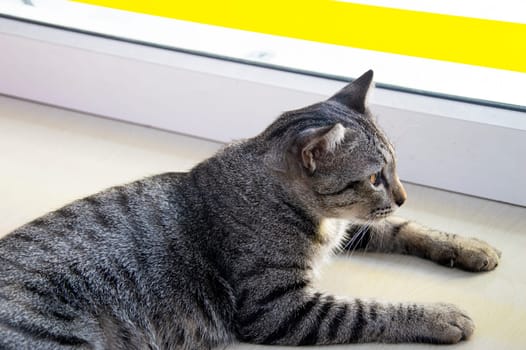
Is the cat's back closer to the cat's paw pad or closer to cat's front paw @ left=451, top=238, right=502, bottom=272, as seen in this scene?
the cat's paw pad

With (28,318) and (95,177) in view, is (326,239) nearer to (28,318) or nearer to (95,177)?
(28,318)

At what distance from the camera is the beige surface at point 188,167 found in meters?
1.52

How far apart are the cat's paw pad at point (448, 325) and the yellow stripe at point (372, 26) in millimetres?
783

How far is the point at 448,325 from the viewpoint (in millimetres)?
1384

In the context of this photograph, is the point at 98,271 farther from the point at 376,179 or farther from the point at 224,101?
the point at 224,101

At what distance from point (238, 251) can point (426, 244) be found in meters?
0.49

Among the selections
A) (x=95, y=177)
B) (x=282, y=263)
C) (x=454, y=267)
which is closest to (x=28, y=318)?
(x=282, y=263)

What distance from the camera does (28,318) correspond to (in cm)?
125

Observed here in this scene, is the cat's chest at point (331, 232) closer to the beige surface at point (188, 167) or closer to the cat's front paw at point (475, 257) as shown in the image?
the beige surface at point (188, 167)

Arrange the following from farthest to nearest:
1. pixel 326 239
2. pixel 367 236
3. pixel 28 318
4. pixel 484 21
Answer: pixel 484 21 < pixel 367 236 < pixel 326 239 < pixel 28 318

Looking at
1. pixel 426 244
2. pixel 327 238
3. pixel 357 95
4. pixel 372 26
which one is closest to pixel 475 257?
pixel 426 244

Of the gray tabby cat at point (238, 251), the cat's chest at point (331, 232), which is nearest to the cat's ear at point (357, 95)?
the gray tabby cat at point (238, 251)

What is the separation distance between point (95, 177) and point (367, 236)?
84cm

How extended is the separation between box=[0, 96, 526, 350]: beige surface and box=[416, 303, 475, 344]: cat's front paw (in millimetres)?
26
